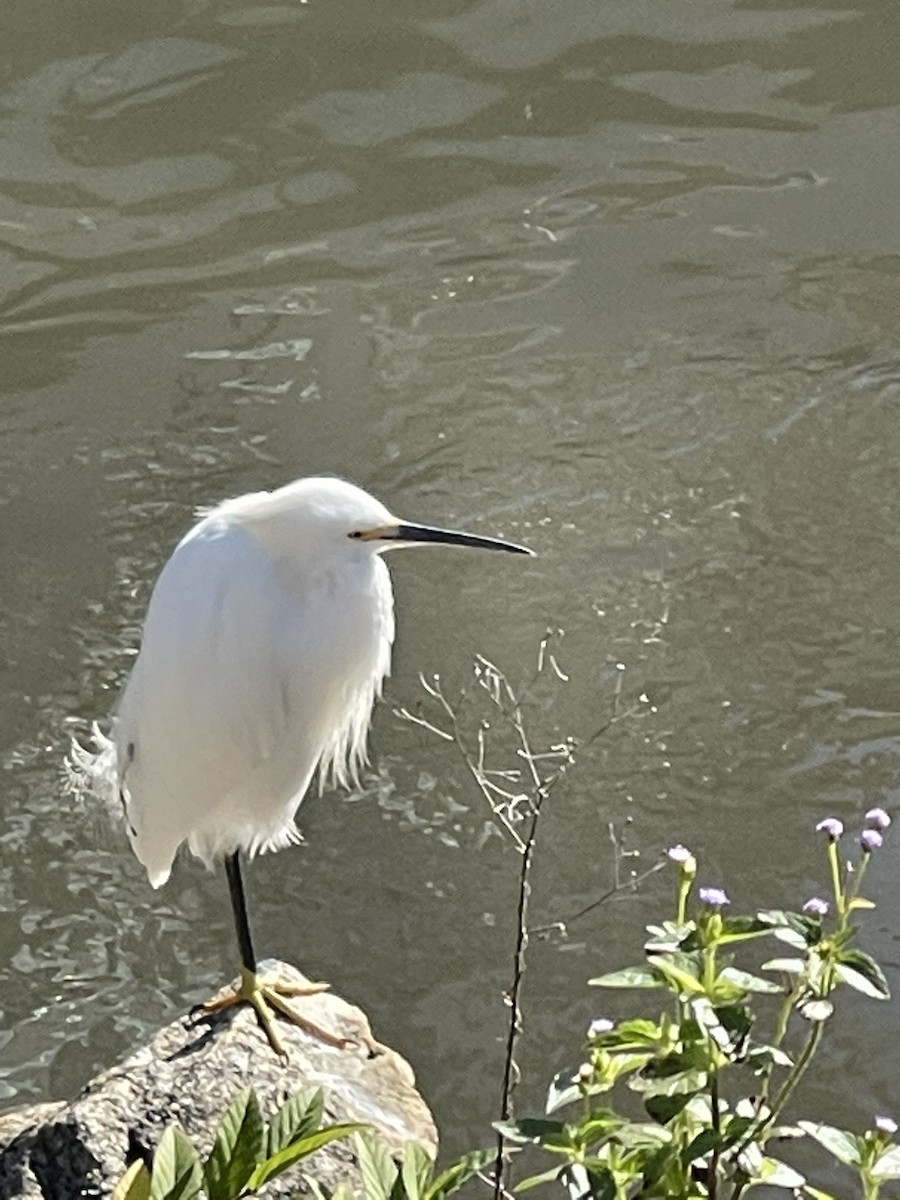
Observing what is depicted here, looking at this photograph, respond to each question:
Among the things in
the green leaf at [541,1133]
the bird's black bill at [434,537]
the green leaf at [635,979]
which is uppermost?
the bird's black bill at [434,537]

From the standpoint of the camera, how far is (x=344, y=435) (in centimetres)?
380

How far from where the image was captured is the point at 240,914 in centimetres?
241

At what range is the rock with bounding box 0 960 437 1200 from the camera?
2074 millimetres

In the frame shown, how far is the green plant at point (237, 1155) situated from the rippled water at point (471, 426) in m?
0.96

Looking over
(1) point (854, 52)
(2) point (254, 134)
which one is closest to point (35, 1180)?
(2) point (254, 134)

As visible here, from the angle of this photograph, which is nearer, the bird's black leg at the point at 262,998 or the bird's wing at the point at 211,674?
the bird's wing at the point at 211,674

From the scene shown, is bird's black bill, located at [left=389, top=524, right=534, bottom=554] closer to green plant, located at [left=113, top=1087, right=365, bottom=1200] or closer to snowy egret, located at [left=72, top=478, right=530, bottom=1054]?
snowy egret, located at [left=72, top=478, right=530, bottom=1054]

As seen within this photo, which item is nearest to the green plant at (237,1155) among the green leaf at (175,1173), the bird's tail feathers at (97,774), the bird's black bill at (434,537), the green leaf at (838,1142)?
the green leaf at (175,1173)

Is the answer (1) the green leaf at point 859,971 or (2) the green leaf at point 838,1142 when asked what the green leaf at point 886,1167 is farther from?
(1) the green leaf at point 859,971

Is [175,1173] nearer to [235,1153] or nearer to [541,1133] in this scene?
[235,1153]

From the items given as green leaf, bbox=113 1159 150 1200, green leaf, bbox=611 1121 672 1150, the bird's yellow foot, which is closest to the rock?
the bird's yellow foot

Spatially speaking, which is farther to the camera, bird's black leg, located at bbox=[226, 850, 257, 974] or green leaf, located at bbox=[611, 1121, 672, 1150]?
bird's black leg, located at bbox=[226, 850, 257, 974]

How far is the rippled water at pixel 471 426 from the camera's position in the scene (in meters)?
2.82

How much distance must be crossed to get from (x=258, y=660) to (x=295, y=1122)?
2.35 ft
